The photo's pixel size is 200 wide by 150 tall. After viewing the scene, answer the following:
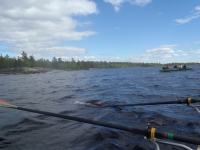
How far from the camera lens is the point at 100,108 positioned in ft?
38.2

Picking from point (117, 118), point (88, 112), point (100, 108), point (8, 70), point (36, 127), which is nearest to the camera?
point (36, 127)

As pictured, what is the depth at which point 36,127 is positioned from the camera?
8141 millimetres

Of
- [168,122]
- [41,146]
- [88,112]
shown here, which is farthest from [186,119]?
[41,146]

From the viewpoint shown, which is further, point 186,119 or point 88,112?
point 88,112

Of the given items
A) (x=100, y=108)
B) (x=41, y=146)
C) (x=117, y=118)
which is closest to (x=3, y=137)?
(x=41, y=146)

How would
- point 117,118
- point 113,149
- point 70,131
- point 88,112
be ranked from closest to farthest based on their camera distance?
point 113,149, point 70,131, point 117,118, point 88,112

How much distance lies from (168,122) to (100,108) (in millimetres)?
4677

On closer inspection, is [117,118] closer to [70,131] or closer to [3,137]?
[70,131]

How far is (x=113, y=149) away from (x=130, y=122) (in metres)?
2.96

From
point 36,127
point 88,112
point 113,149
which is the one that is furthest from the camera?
point 88,112

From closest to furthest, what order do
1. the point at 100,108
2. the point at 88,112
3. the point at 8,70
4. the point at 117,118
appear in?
the point at 117,118, the point at 88,112, the point at 100,108, the point at 8,70

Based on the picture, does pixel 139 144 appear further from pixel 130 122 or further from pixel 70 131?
pixel 70 131

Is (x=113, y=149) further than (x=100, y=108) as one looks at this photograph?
No

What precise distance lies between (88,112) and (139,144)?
16.9ft
